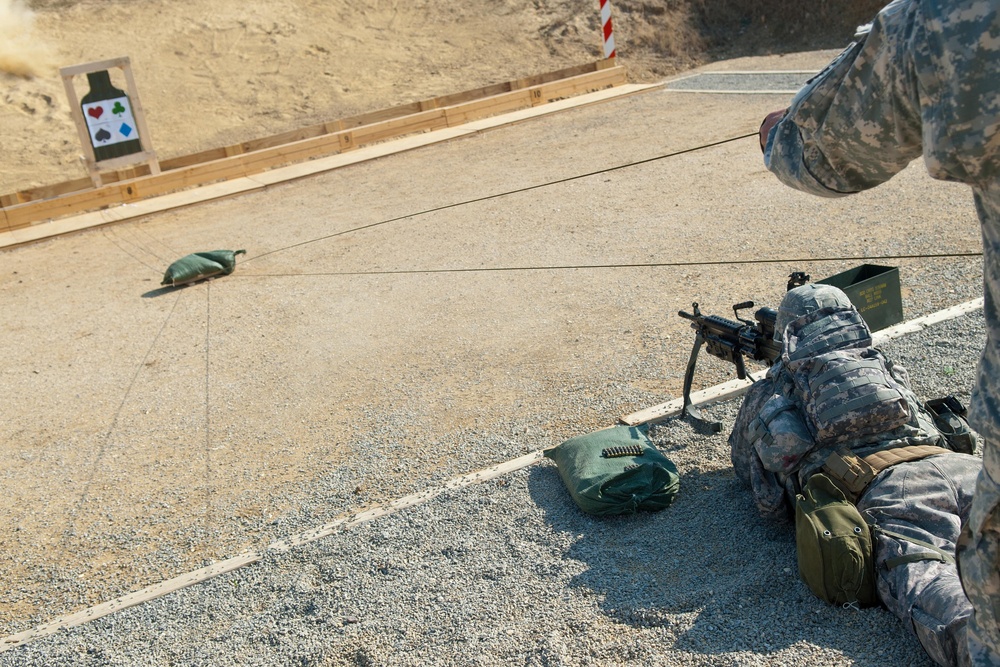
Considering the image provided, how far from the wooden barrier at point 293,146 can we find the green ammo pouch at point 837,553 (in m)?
10.7

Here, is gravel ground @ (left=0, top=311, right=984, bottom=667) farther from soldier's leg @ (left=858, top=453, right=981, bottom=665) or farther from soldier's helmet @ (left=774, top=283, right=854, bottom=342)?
soldier's helmet @ (left=774, top=283, right=854, bottom=342)

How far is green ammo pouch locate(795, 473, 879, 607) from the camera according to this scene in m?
3.11

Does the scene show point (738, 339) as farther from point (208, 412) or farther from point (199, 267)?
point (199, 267)

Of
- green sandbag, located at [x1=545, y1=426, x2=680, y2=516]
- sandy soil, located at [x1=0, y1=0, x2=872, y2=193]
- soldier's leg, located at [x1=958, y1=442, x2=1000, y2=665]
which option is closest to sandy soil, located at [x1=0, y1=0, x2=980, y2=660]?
green sandbag, located at [x1=545, y1=426, x2=680, y2=516]

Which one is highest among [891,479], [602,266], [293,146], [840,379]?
[293,146]

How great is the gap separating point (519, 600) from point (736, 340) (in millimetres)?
1710

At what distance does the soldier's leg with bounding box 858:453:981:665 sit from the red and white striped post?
507 inches

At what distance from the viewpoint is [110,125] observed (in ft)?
40.4

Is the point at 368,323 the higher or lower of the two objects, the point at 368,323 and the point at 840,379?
the lower

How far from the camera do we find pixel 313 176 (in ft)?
39.7

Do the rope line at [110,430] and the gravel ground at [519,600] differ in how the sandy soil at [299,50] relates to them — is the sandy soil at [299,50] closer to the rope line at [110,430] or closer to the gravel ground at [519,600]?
the rope line at [110,430]

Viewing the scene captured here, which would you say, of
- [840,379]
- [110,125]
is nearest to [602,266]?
[840,379]

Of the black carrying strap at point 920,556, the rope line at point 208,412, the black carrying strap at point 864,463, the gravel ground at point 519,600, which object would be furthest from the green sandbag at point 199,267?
the black carrying strap at point 920,556

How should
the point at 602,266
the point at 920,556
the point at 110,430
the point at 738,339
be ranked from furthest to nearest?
the point at 602,266 → the point at 110,430 → the point at 738,339 → the point at 920,556
